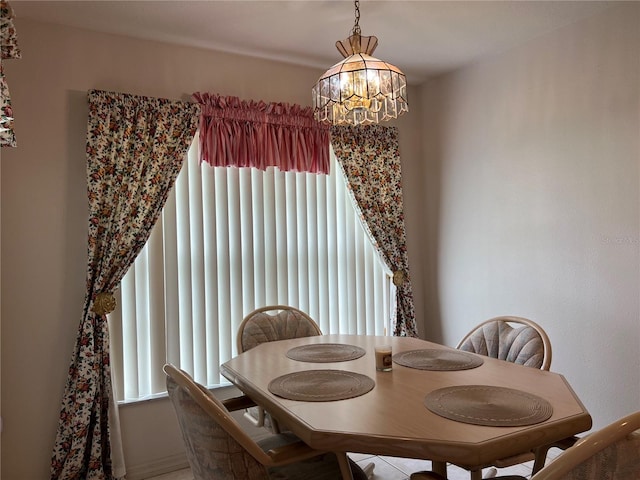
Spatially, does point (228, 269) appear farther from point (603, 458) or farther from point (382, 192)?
point (603, 458)

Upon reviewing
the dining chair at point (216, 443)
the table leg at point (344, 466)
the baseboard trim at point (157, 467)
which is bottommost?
the baseboard trim at point (157, 467)

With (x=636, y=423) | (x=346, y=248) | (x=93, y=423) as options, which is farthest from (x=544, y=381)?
(x=93, y=423)

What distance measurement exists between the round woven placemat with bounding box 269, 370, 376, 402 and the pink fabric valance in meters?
1.61

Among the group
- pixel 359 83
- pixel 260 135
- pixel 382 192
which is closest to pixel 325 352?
pixel 359 83

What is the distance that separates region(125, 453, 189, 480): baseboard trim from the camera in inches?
106

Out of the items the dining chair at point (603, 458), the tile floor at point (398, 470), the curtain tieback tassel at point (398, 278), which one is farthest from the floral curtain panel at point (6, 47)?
the curtain tieback tassel at point (398, 278)

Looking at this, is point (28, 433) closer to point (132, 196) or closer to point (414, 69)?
point (132, 196)

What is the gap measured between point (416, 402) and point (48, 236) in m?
2.12

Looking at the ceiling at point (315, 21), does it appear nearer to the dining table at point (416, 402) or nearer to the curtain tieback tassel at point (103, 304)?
the curtain tieback tassel at point (103, 304)

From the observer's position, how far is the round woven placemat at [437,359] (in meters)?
1.98

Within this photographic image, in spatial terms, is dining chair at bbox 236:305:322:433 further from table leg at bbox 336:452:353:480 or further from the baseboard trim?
table leg at bbox 336:452:353:480

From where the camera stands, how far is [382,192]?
11.9 ft

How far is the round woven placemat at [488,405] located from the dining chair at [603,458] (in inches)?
13.8

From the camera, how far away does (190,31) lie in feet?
9.04
